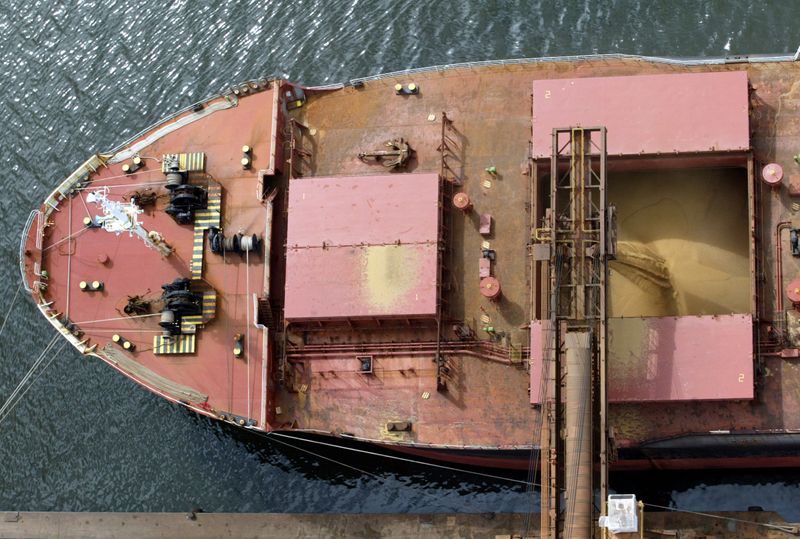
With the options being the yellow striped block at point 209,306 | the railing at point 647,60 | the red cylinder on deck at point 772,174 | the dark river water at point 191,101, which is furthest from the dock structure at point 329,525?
the railing at point 647,60

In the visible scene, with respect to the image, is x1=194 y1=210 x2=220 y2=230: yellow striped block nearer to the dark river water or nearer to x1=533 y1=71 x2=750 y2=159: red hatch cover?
the dark river water

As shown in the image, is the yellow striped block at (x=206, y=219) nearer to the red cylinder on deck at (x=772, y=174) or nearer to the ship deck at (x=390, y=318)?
the ship deck at (x=390, y=318)

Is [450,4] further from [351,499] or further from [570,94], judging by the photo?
[351,499]

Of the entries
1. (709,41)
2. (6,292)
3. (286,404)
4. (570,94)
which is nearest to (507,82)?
(570,94)

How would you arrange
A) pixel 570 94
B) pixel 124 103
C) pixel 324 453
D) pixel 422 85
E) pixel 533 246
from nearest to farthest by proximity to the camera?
pixel 533 246 < pixel 570 94 < pixel 422 85 < pixel 324 453 < pixel 124 103

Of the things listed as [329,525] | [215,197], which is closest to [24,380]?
[215,197]

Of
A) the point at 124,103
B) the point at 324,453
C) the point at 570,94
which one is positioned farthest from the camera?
the point at 124,103

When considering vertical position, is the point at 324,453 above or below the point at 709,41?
below
